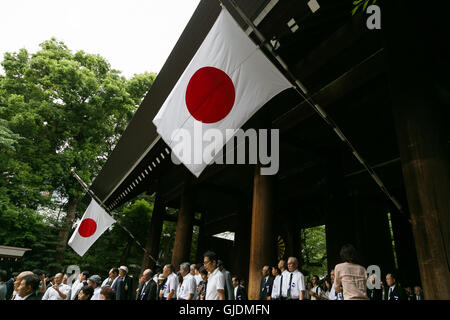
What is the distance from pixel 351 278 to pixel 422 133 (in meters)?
1.55

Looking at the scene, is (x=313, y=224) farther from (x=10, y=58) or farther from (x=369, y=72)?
(x=10, y=58)

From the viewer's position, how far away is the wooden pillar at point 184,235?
8078 mm

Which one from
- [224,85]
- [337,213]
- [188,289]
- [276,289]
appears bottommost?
[188,289]

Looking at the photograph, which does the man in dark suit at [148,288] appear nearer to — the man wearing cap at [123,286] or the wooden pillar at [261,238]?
the man wearing cap at [123,286]

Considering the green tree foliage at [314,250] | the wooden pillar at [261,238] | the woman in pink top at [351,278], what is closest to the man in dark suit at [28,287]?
the wooden pillar at [261,238]

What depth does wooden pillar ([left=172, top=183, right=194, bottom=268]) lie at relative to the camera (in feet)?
26.5

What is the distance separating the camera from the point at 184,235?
823 centimetres

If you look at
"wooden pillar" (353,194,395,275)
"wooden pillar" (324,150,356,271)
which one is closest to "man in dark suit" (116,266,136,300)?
"wooden pillar" (324,150,356,271)

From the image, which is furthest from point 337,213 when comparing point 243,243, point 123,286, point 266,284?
point 123,286

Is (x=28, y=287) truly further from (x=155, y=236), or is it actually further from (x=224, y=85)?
(x=155, y=236)

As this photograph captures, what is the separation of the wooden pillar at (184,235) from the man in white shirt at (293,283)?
178 inches

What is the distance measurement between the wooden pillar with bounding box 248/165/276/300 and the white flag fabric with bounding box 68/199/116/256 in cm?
661

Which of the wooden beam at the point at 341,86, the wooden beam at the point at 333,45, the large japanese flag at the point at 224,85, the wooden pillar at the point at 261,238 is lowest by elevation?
the wooden pillar at the point at 261,238
